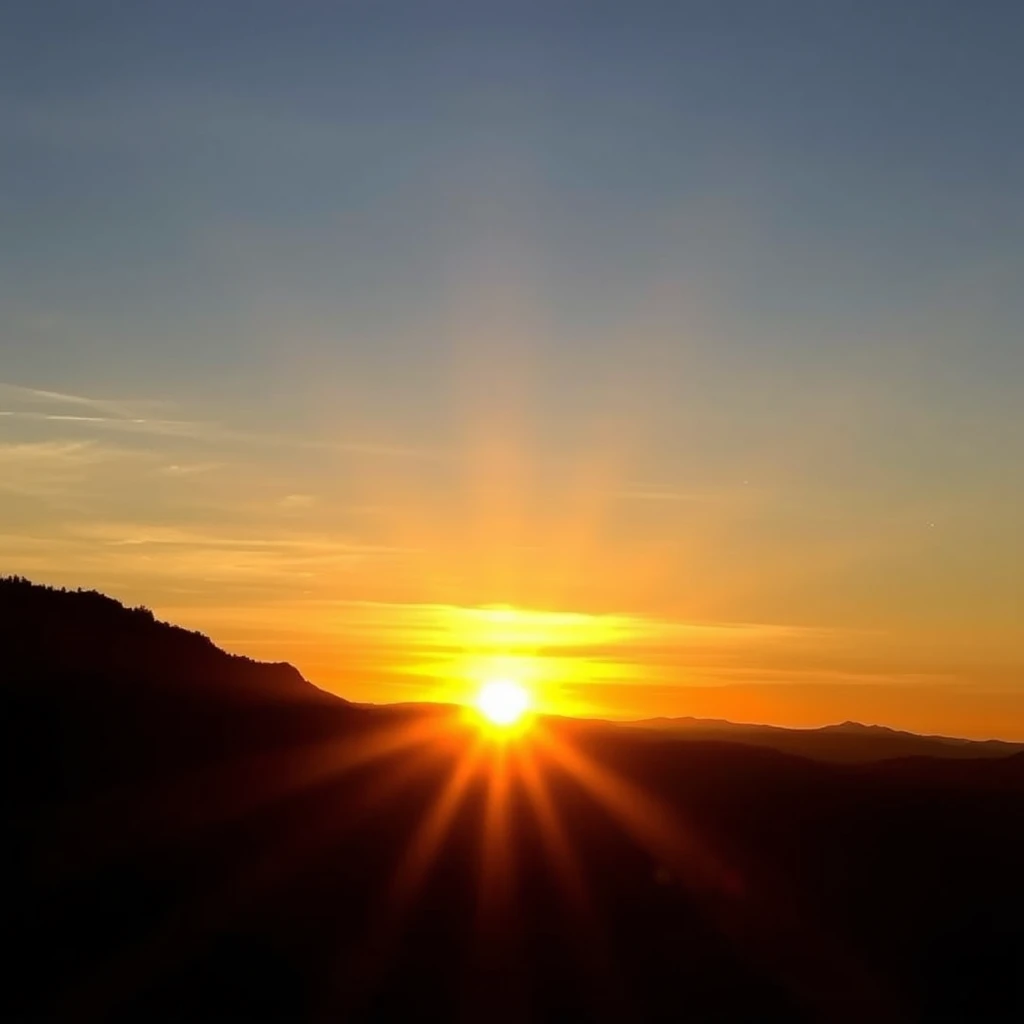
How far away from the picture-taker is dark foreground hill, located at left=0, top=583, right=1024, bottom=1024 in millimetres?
24031

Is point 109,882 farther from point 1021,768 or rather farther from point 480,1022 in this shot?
point 1021,768

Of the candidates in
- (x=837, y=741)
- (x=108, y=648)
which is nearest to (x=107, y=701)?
(x=108, y=648)

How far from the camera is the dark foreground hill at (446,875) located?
24.0m

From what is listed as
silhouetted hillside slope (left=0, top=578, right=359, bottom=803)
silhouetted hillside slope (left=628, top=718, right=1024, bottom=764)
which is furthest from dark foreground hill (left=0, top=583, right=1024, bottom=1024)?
silhouetted hillside slope (left=628, top=718, right=1024, bottom=764)

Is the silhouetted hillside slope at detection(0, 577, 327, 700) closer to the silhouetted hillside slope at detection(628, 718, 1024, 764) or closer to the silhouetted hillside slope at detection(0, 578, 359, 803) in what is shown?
the silhouetted hillside slope at detection(0, 578, 359, 803)

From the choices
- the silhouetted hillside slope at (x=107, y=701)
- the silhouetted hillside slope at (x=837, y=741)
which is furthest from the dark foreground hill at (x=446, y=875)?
the silhouetted hillside slope at (x=837, y=741)

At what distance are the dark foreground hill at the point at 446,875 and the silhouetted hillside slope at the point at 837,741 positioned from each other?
188ft

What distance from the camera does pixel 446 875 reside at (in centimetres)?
2825

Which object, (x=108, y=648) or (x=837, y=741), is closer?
(x=108, y=648)

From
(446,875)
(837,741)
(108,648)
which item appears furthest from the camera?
(837,741)

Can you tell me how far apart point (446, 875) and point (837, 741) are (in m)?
104

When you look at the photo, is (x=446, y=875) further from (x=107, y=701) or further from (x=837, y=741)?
(x=837, y=741)

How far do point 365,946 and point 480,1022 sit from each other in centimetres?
295

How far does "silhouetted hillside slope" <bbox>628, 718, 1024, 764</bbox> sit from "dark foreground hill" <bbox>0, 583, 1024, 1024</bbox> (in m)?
57.2
